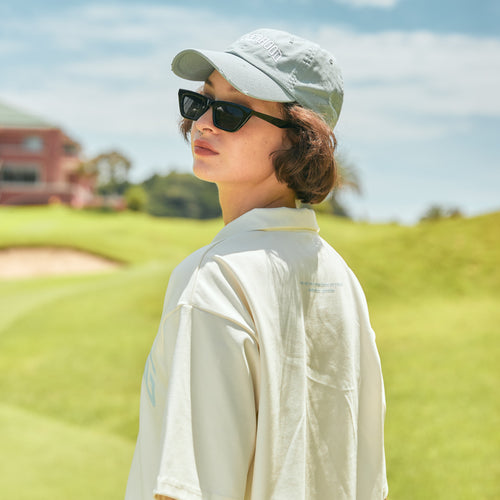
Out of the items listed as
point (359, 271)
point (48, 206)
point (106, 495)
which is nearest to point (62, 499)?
point (106, 495)

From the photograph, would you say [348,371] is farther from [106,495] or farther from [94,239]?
[94,239]

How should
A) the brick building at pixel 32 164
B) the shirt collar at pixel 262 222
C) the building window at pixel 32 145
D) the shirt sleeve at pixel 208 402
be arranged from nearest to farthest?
the shirt sleeve at pixel 208 402, the shirt collar at pixel 262 222, the brick building at pixel 32 164, the building window at pixel 32 145

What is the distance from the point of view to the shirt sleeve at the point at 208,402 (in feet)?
3.91

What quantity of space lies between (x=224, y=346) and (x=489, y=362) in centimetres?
756

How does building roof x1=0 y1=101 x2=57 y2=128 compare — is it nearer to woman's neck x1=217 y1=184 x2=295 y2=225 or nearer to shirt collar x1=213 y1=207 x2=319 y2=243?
woman's neck x1=217 y1=184 x2=295 y2=225

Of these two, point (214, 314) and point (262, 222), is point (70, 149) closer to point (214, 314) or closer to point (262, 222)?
point (262, 222)

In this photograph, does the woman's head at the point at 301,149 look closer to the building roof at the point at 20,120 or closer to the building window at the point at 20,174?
the building roof at the point at 20,120

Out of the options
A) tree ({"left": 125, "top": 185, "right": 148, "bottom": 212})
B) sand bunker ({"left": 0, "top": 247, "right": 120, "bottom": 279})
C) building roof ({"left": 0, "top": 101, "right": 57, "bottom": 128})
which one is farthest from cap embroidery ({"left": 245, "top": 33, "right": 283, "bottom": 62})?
building roof ({"left": 0, "top": 101, "right": 57, "bottom": 128})

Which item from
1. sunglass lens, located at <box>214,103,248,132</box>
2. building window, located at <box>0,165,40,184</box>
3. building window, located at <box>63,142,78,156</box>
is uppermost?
sunglass lens, located at <box>214,103,248,132</box>

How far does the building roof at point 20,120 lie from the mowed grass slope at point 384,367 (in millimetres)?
24208

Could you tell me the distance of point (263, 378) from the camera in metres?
1.27

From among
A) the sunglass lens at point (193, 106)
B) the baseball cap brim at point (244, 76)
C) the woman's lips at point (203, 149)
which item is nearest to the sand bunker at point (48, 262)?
the sunglass lens at point (193, 106)

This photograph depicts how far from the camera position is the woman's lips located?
5.01ft

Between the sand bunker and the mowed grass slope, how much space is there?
615cm
